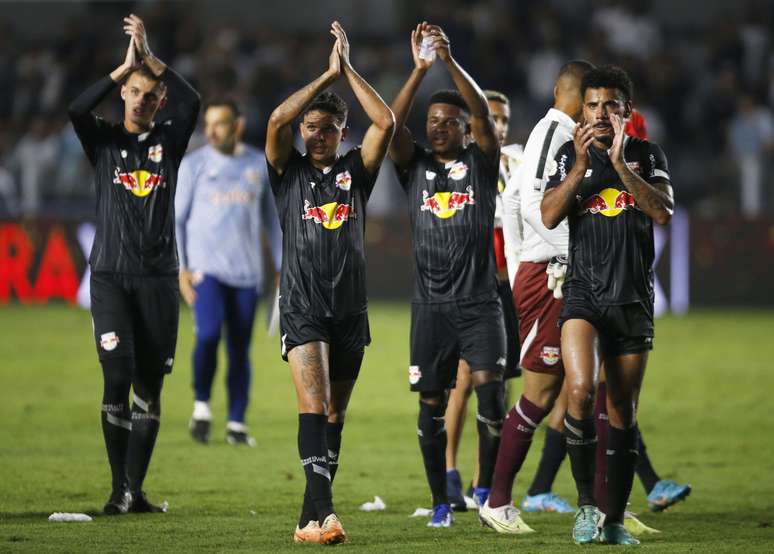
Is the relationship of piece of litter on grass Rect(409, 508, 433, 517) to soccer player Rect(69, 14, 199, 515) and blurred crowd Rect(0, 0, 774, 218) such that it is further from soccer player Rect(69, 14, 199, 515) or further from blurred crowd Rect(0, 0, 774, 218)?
blurred crowd Rect(0, 0, 774, 218)

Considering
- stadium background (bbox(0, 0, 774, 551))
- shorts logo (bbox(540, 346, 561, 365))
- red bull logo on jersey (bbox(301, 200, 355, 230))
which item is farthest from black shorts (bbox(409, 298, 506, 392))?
stadium background (bbox(0, 0, 774, 551))

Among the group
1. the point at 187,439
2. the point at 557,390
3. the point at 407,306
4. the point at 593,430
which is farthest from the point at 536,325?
the point at 407,306

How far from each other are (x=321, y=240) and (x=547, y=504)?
7.63ft

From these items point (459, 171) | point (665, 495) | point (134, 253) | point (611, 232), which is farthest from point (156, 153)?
point (665, 495)

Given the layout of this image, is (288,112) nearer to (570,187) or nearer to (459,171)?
(459,171)

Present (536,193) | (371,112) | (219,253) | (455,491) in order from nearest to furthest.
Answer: (371,112), (536,193), (455,491), (219,253)

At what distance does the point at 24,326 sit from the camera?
64.0 ft

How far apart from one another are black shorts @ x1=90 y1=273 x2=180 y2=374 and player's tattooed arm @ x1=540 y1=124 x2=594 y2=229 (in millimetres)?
2410

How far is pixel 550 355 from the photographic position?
827 centimetres

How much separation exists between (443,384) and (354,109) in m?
16.2

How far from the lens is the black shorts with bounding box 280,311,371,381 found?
25.3 feet

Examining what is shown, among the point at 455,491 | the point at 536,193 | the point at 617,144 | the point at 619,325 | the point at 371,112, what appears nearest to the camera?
the point at 617,144

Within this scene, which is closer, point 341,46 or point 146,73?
point 341,46

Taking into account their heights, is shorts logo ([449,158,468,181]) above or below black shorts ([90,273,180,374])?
above
